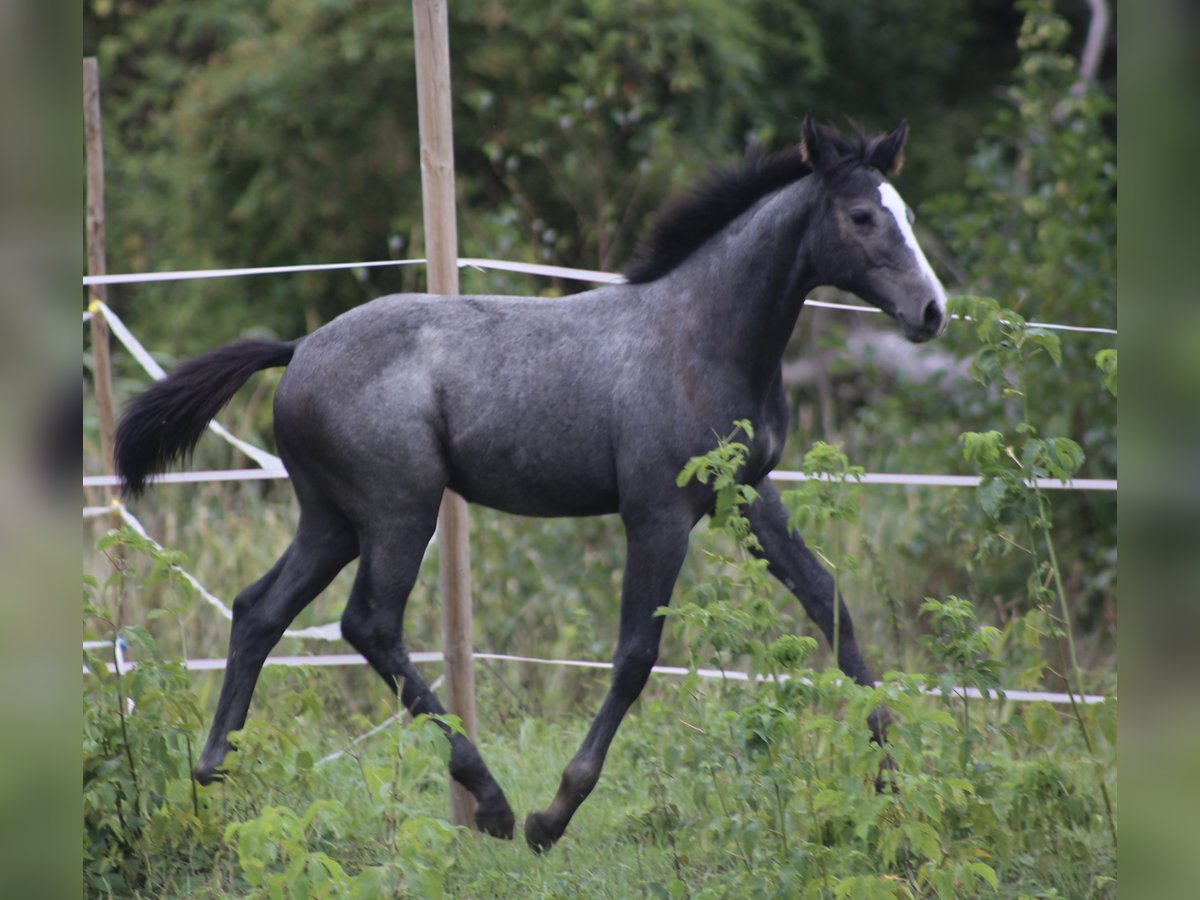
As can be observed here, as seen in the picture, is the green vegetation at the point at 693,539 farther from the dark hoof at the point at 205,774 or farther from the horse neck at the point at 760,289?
the horse neck at the point at 760,289

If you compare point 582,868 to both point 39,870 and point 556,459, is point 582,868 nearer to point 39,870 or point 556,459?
point 556,459

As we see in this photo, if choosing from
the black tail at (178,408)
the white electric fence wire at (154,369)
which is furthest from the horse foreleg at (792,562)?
the white electric fence wire at (154,369)

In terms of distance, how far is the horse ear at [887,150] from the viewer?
349cm

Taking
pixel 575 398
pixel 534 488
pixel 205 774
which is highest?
pixel 575 398

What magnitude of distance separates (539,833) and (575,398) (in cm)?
122

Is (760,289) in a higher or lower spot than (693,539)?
higher

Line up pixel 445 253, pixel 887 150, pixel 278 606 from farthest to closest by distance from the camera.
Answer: pixel 445 253 < pixel 278 606 < pixel 887 150

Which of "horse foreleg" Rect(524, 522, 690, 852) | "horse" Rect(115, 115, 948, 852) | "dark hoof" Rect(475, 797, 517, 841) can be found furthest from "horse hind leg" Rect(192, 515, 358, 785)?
"horse foreleg" Rect(524, 522, 690, 852)

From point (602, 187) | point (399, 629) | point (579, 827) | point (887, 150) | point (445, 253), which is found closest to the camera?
point (887, 150)

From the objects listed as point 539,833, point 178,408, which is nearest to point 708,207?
point 178,408

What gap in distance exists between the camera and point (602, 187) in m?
8.22

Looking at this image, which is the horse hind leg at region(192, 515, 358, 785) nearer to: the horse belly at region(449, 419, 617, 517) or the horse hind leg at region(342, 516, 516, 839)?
the horse hind leg at region(342, 516, 516, 839)

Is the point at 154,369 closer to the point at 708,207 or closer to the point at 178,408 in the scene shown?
the point at 178,408

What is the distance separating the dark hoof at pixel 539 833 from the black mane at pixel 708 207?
1.56m
